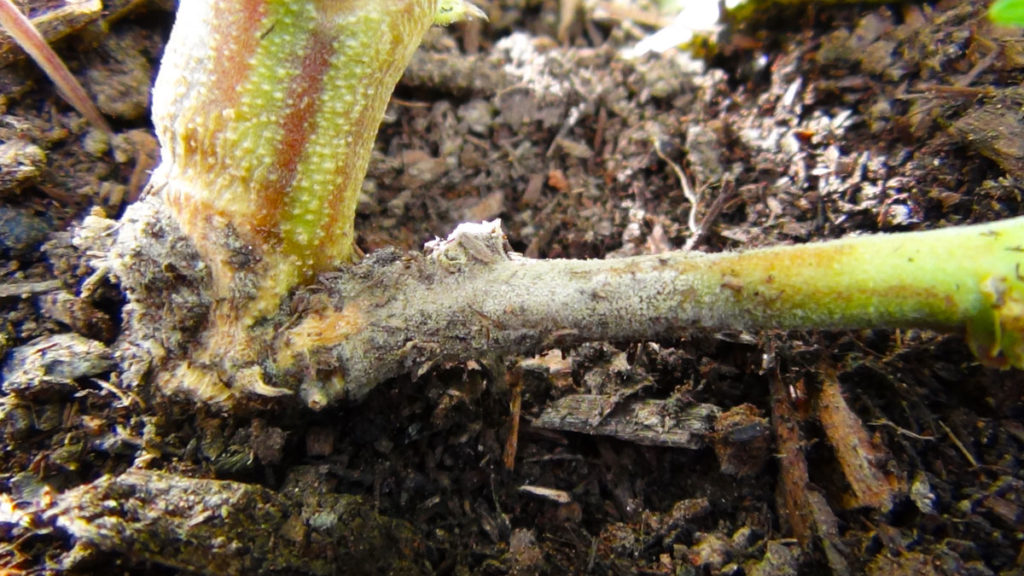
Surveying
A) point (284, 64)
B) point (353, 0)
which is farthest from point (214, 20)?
point (353, 0)

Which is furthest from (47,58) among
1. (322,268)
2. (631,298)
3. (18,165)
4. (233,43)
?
(631,298)

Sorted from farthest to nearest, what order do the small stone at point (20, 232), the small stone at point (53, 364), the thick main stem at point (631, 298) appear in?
the small stone at point (20, 232) → the small stone at point (53, 364) → the thick main stem at point (631, 298)

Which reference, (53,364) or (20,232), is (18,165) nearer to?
(20,232)

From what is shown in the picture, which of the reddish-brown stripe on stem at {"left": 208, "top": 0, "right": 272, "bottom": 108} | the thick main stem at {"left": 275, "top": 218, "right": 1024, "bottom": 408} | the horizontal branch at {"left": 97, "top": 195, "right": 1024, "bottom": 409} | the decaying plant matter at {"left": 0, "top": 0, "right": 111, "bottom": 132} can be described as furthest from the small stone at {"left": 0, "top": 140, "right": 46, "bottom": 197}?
the thick main stem at {"left": 275, "top": 218, "right": 1024, "bottom": 408}

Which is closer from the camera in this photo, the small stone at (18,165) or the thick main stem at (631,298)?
the thick main stem at (631,298)

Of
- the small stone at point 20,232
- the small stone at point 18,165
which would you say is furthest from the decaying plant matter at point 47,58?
the small stone at point 20,232

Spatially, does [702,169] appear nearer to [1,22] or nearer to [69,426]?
[69,426]

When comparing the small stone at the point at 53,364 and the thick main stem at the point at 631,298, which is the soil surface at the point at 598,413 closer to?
the small stone at the point at 53,364
